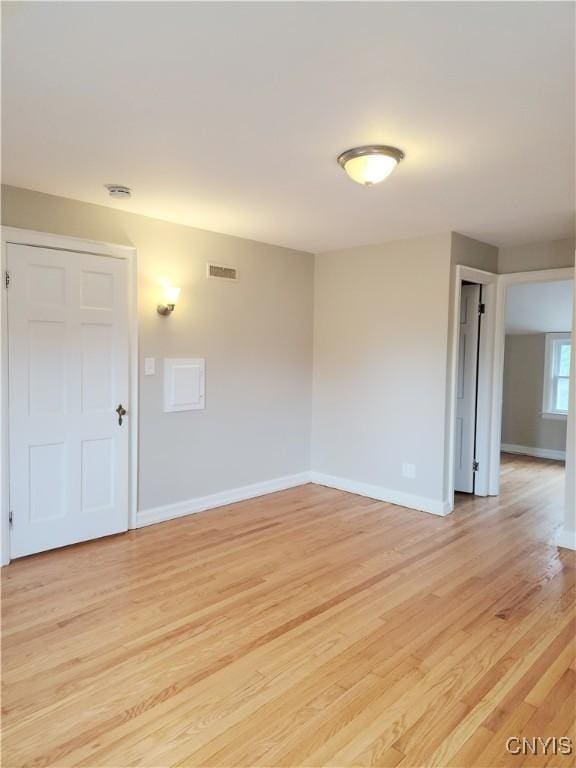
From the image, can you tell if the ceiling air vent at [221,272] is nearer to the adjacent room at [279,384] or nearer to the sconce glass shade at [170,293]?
the adjacent room at [279,384]

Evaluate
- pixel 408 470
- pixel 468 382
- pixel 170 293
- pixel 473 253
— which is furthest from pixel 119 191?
pixel 468 382

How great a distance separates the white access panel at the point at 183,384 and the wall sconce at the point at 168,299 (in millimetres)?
397

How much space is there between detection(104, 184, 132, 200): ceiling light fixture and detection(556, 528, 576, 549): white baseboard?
392 centimetres

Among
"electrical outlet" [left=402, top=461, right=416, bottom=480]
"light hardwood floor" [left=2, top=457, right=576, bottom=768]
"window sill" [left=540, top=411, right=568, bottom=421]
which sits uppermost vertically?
"window sill" [left=540, top=411, right=568, bottom=421]

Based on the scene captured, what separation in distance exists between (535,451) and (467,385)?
9.17ft

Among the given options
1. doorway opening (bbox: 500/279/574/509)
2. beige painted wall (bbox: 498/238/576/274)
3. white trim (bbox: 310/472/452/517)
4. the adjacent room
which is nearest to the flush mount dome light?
the adjacent room

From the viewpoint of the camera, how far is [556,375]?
22.7 feet

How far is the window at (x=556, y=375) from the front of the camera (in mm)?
6828

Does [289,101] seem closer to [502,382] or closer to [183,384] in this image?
[183,384]

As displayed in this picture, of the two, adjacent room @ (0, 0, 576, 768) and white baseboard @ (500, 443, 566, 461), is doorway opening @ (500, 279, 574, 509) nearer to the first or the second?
white baseboard @ (500, 443, 566, 461)

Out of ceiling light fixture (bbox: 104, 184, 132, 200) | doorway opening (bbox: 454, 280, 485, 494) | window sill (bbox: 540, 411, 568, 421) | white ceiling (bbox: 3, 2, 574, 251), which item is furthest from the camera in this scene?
window sill (bbox: 540, 411, 568, 421)

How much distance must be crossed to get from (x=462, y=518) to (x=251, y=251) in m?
3.05

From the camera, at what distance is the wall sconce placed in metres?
3.94

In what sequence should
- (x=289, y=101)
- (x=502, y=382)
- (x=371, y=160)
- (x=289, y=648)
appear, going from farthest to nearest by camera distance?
1. (x=502, y=382)
2. (x=371, y=160)
3. (x=289, y=648)
4. (x=289, y=101)
